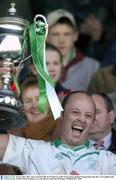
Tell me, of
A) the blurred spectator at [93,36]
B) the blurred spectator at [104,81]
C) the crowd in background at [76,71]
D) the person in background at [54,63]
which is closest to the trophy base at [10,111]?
the crowd in background at [76,71]

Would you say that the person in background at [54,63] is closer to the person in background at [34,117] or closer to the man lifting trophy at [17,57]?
the person in background at [34,117]

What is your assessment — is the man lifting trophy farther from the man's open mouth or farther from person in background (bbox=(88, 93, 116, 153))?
person in background (bbox=(88, 93, 116, 153))

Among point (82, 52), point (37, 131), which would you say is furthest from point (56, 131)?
point (82, 52)

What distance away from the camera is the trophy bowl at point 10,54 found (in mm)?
5648

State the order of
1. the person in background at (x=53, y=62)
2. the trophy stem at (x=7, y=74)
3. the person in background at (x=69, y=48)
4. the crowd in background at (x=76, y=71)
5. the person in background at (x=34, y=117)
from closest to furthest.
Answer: the trophy stem at (x=7, y=74), the crowd in background at (x=76, y=71), the person in background at (x=34, y=117), the person in background at (x=53, y=62), the person in background at (x=69, y=48)

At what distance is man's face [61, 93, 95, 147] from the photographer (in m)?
5.82

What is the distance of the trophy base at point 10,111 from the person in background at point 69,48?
2.24 metres

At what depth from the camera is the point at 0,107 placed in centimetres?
559

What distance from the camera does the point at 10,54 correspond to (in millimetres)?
5688

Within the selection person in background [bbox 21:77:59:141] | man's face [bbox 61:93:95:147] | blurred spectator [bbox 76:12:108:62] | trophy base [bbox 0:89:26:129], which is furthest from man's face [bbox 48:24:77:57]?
trophy base [bbox 0:89:26:129]

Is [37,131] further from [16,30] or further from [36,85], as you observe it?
[16,30]

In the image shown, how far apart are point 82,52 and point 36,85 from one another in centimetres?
201

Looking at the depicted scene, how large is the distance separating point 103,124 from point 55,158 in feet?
3.32

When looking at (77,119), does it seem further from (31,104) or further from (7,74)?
(31,104)
